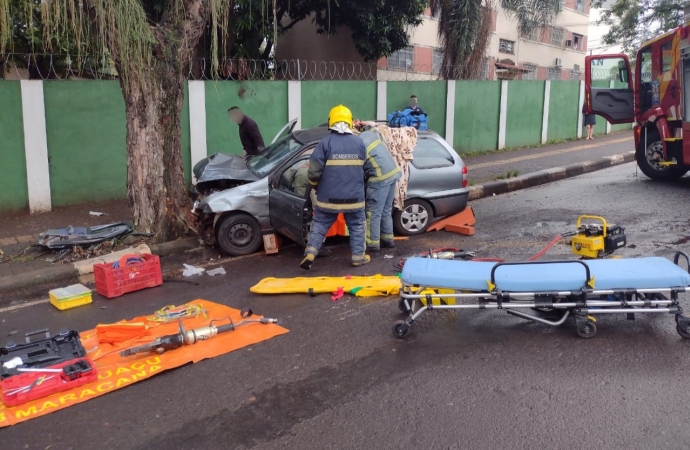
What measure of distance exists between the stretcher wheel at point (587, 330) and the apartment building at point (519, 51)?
18.7 meters

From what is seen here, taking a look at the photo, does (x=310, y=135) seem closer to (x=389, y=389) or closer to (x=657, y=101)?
(x=389, y=389)

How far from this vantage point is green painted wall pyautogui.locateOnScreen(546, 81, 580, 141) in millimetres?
19562

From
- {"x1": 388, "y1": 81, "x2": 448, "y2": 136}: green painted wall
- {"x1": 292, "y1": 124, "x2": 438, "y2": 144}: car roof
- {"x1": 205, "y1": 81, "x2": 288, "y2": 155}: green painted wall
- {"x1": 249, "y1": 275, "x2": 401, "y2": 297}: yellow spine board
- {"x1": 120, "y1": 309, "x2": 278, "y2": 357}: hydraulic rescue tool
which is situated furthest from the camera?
{"x1": 388, "y1": 81, "x2": 448, "y2": 136}: green painted wall

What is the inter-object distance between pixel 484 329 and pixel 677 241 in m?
4.02

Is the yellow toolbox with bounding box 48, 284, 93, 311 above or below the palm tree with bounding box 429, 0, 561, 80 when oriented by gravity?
below

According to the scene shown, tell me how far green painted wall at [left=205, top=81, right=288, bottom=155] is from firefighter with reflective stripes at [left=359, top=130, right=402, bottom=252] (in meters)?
4.47

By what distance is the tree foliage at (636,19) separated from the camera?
23.0 meters

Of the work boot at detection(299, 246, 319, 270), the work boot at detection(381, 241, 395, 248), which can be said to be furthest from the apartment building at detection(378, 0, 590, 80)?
the work boot at detection(299, 246, 319, 270)

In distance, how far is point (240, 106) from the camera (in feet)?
38.8

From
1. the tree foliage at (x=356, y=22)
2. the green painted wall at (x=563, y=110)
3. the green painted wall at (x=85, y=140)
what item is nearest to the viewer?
the green painted wall at (x=85, y=140)

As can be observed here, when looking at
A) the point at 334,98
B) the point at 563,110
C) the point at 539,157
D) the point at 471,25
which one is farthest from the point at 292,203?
the point at 563,110

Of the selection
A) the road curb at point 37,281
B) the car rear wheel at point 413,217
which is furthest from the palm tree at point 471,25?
the road curb at point 37,281

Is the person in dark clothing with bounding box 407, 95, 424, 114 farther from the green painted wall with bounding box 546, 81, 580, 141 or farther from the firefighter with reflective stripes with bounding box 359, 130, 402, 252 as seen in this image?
the firefighter with reflective stripes with bounding box 359, 130, 402, 252

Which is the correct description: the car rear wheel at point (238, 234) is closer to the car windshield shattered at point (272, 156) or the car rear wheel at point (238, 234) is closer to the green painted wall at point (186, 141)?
the car windshield shattered at point (272, 156)
